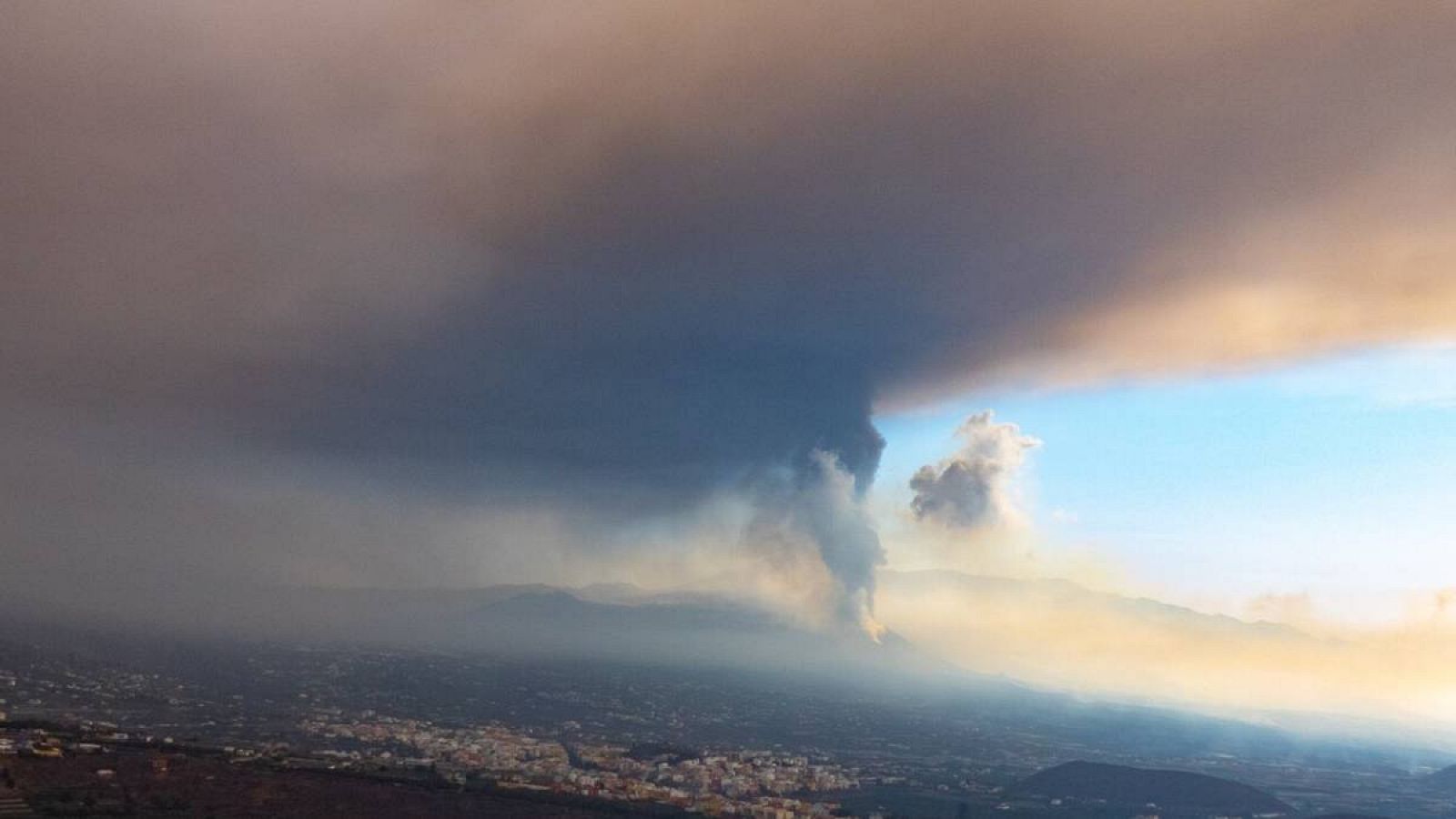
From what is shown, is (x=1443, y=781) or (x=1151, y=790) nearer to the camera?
(x=1151, y=790)

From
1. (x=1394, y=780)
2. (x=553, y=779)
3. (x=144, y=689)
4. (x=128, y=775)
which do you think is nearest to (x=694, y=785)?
(x=553, y=779)

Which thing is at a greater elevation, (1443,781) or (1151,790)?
(1443,781)

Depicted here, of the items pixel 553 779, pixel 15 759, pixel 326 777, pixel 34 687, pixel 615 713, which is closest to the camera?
pixel 15 759

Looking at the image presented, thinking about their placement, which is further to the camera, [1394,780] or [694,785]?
[1394,780]

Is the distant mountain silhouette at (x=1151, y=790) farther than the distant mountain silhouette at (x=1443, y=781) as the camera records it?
No

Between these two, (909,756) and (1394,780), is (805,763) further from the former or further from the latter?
(1394,780)

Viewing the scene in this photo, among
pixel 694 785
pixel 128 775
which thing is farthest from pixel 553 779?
pixel 128 775

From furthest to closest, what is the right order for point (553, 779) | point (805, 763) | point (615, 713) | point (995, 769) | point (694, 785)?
1. point (615, 713)
2. point (995, 769)
3. point (805, 763)
4. point (694, 785)
5. point (553, 779)

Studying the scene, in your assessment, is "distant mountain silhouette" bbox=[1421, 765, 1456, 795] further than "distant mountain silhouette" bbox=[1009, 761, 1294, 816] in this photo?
Yes
